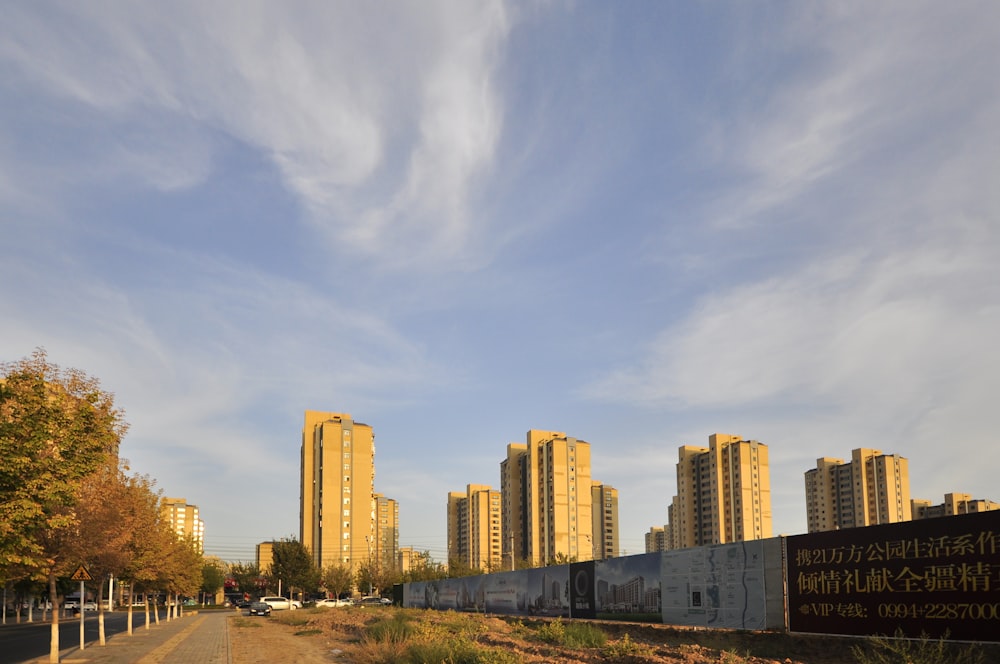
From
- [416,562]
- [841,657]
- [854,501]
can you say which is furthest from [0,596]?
[854,501]

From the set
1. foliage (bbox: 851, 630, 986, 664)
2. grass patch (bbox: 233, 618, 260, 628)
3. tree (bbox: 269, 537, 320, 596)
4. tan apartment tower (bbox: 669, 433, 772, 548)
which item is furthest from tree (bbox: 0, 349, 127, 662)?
tan apartment tower (bbox: 669, 433, 772, 548)

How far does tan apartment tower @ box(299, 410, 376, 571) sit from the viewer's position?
14125 cm

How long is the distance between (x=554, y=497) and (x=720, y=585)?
12426cm

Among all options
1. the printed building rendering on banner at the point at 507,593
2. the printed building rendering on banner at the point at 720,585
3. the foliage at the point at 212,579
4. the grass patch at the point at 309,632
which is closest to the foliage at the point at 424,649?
the printed building rendering on banner at the point at 720,585

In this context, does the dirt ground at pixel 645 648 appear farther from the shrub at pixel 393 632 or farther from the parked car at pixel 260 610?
the parked car at pixel 260 610

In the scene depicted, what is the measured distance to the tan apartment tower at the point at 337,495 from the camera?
463 feet

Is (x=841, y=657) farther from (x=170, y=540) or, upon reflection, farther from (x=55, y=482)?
(x=170, y=540)

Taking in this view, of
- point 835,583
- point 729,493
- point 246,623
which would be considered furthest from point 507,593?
point 729,493

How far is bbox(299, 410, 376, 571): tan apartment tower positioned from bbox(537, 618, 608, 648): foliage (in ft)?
382

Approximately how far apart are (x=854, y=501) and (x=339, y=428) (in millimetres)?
106551

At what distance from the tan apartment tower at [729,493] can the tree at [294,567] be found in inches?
3076

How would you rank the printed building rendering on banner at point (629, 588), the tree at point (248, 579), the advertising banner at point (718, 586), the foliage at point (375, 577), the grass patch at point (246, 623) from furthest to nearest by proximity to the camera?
the tree at point (248, 579) → the foliage at point (375, 577) → the grass patch at point (246, 623) → the printed building rendering on banner at point (629, 588) → the advertising banner at point (718, 586)

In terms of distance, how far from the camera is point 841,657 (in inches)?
A: 851

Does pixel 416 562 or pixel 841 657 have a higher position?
pixel 841 657
